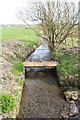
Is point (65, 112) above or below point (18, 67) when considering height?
below

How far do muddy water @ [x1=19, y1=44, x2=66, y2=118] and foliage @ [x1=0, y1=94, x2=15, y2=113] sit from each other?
1.26 metres

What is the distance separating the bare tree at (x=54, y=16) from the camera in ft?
61.9

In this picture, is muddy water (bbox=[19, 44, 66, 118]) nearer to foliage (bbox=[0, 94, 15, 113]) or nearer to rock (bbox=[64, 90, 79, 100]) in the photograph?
rock (bbox=[64, 90, 79, 100])

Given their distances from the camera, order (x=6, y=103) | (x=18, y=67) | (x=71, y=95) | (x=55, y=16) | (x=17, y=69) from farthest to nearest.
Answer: (x=55, y=16), (x=18, y=67), (x=17, y=69), (x=71, y=95), (x=6, y=103)

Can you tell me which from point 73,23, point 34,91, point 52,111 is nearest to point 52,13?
point 73,23

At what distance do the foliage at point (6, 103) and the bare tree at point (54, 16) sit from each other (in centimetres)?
1278

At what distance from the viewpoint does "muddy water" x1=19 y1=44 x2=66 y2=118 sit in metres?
10.3

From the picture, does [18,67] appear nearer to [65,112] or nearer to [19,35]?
[65,112]

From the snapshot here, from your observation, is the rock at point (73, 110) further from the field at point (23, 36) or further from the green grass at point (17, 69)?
the field at point (23, 36)

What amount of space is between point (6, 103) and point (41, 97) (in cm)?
393

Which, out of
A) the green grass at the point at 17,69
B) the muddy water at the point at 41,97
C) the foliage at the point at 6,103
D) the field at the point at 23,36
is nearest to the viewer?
the foliage at the point at 6,103

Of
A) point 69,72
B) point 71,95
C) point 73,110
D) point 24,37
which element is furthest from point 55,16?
point 24,37

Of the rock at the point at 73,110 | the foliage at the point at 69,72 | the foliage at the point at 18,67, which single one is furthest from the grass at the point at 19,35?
the rock at the point at 73,110

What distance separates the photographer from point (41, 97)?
12383mm
